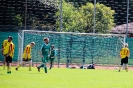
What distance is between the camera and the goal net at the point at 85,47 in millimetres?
35844

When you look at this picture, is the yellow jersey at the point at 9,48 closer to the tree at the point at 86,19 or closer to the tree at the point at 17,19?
the tree at the point at 86,19

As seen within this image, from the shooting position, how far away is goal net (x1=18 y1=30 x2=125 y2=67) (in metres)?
35.8

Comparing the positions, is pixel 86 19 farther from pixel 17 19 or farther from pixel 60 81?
pixel 60 81

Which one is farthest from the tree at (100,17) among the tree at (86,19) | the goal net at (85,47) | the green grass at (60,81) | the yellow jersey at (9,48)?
the green grass at (60,81)

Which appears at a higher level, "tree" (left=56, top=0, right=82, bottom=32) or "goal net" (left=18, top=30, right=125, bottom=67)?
"tree" (left=56, top=0, right=82, bottom=32)

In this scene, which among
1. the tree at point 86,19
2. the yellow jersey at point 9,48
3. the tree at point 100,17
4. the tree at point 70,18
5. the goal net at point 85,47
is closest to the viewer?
the yellow jersey at point 9,48

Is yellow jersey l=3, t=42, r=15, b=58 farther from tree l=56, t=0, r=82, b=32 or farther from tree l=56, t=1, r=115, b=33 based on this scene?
tree l=56, t=1, r=115, b=33

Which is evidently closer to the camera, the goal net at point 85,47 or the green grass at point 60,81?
the green grass at point 60,81

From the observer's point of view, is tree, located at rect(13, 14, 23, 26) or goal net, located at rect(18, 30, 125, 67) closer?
goal net, located at rect(18, 30, 125, 67)

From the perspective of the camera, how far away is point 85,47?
3634cm

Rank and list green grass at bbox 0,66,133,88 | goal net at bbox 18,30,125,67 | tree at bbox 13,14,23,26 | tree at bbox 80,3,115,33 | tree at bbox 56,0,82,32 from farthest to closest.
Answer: tree at bbox 80,3,115,33
tree at bbox 13,14,23,26
tree at bbox 56,0,82,32
goal net at bbox 18,30,125,67
green grass at bbox 0,66,133,88

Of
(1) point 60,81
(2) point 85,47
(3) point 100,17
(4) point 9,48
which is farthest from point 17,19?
(1) point 60,81

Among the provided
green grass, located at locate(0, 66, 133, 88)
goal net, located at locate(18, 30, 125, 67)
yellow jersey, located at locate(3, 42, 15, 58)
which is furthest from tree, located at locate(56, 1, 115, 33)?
green grass, located at locate(0, 66, 133, 88)

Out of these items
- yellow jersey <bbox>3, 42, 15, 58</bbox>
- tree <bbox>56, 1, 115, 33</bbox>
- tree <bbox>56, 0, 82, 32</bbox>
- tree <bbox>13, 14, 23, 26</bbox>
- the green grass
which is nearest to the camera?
the green grass
